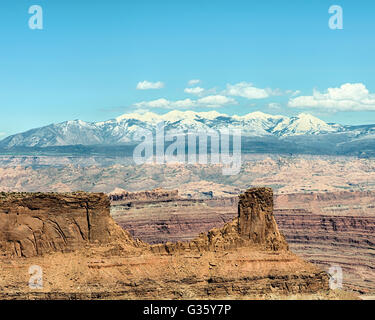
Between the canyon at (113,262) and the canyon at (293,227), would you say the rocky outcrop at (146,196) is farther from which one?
the canyon at (113,262)

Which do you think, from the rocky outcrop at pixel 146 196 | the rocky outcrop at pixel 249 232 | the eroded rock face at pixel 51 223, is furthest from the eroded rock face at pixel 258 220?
the rocky outcrop at pixel 146 196

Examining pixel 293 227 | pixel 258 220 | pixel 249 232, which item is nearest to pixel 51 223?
pixel 249 232

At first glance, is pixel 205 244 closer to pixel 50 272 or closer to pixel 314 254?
pixel 50 272

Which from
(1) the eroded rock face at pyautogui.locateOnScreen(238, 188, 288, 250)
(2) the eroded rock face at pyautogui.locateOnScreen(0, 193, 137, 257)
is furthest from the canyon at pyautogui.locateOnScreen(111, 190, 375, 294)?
(2) the eroded rock face at pyautogui.locateOnScreen(0, 193, 137, 257)

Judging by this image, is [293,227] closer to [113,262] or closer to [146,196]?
[146,196]

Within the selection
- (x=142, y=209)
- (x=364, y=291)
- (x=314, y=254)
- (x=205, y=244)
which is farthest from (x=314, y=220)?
(x=205, y=244)
